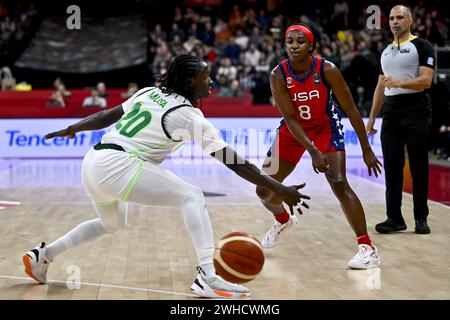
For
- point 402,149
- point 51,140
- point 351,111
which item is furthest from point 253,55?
point 351,111

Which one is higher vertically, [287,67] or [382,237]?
[287,67]

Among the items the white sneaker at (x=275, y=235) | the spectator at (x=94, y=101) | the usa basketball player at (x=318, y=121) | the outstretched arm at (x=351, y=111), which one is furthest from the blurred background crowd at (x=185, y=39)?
the outstretched arm at (x=351, y=111)

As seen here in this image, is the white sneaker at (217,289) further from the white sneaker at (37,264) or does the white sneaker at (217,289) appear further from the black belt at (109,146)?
the white sneaker at (37,264)

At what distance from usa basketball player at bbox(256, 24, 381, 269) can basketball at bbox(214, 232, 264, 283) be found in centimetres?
126

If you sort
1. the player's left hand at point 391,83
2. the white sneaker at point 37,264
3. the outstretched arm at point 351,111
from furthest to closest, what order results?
the player's left hand at point 391,83 → the outstretched arm at point 351,111 → the white sneaker at point 37,264

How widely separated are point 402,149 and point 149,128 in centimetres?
377

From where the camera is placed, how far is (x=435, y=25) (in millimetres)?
22406

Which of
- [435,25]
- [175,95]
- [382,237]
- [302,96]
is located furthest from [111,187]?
[435,25]

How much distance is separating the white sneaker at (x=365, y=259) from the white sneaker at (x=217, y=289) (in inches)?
50.8

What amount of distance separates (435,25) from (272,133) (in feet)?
24.0

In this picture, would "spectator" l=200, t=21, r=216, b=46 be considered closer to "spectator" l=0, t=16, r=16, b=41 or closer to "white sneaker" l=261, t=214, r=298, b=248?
"spectator" l=0, t=16, r=16, b=41

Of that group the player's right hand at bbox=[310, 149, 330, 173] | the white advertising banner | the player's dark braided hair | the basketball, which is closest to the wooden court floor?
the basketball

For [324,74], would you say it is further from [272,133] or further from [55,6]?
[55,6]

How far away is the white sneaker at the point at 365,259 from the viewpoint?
20.8ft
